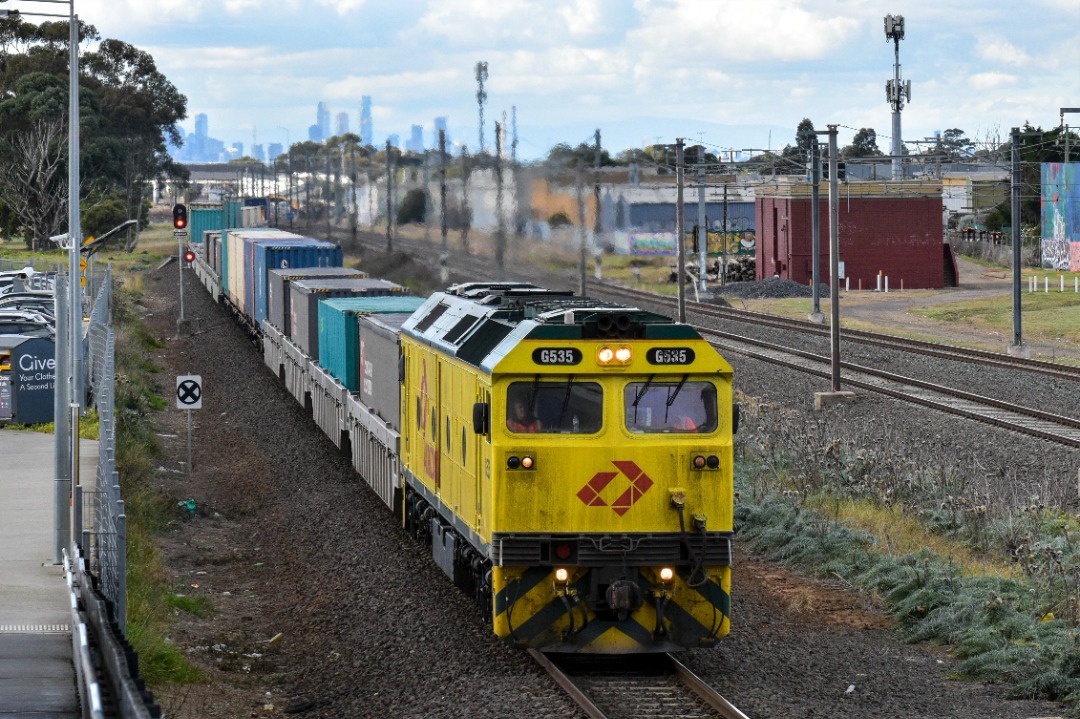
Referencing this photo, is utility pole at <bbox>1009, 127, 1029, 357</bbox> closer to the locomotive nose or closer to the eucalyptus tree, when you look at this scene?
the locomotive nose

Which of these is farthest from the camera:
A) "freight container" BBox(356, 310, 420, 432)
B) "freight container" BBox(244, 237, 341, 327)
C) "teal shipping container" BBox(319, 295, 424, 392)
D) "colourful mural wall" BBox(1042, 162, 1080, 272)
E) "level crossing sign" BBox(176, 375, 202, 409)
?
"colourful mural wall" BBox(1042, 162, 1080, 272)

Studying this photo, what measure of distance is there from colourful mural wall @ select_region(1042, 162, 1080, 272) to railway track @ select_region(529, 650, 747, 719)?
6323cm

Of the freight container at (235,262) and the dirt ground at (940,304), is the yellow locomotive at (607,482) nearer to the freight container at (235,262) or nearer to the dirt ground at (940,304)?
the dirt ground at (940,304)

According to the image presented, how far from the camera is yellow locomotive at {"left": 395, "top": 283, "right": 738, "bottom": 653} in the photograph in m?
12.8

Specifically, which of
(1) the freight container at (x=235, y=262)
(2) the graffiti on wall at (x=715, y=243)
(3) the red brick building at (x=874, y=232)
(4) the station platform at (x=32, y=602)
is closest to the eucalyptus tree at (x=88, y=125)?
(1) the freight container at (x=235, y=262)

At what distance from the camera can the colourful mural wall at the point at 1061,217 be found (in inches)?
2830

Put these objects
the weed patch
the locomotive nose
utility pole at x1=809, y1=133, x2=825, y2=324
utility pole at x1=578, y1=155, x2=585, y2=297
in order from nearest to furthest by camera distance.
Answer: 1. the locomotive nose
2. the weed patch
3. utility pole at x1=578, y1=155, x2=585, y2=297
4. utility pole at x1=809, y1=133, x2=825, y2=324

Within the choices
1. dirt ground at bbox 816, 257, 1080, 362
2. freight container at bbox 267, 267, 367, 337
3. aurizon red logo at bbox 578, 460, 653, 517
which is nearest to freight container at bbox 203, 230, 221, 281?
freight container at bbox 267, 267, 367, 337

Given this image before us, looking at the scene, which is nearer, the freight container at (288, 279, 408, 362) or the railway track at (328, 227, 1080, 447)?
the railway track at (328, 227, 1080, 447)

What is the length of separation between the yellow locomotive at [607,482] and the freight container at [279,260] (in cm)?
2745

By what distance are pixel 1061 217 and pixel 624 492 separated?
66046 millimetres

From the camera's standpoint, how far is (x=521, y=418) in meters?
12.8

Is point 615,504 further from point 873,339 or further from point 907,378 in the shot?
point 873,339

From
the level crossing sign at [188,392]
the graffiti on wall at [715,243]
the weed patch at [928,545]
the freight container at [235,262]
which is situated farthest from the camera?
the graffiti on wall at [715,243]
